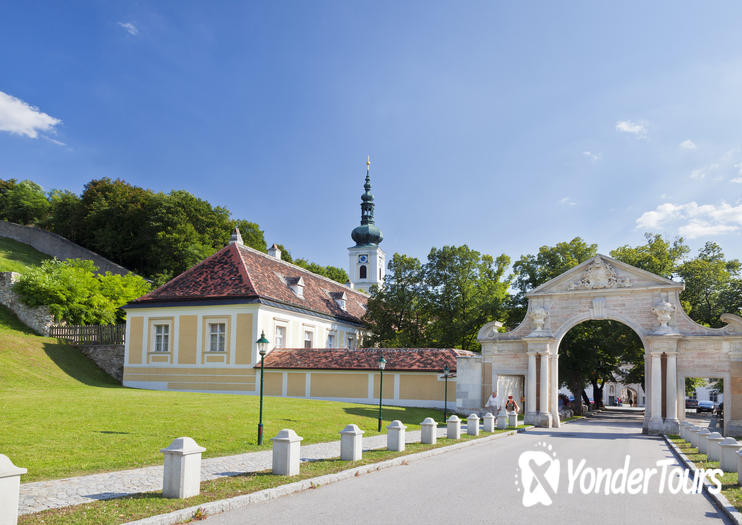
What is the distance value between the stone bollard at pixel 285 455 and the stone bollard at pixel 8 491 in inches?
207

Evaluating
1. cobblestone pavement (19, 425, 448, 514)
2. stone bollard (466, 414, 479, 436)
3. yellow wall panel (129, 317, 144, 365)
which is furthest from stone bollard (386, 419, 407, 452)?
yellow wall panel (129, 317, 144, 365)

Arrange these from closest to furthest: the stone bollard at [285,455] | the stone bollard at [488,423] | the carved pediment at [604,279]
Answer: the stone bollard at [285,455]
the stone bollard at [488,423]
the carved pediment at [604,279]

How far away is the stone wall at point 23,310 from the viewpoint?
42.3 m

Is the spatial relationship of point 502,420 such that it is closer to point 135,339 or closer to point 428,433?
point 428,433

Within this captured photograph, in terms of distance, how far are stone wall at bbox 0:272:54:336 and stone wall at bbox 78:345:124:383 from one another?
4.28 m

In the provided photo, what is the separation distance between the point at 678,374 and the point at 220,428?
21.9 metres

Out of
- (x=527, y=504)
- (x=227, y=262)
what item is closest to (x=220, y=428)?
(x=527, y=504)

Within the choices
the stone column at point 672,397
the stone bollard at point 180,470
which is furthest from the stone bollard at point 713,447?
the stone column at point 672,397

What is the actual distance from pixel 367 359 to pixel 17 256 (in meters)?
45.3

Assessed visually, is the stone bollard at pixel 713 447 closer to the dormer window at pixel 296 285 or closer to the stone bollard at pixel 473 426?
the stone bollard at pixel 473 426

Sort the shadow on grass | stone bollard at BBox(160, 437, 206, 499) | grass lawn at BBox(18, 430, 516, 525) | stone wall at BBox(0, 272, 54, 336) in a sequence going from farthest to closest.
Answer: stone wall at BBox(0, 272, 54, 336)
the shadow on grass
stone bollard at BBox(160, 437, 206, 499)
grass lawn at BBox(18, 430, 516, 525)

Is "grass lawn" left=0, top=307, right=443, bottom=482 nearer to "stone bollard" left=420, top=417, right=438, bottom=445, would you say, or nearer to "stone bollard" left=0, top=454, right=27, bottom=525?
"stone bollard" left=420, top=417, right=438, bottom=445

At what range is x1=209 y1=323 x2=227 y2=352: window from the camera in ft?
124

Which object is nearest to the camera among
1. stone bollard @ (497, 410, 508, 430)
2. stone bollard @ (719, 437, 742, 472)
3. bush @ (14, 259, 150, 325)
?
stone bollard @ (719, 437, 742, 472)
